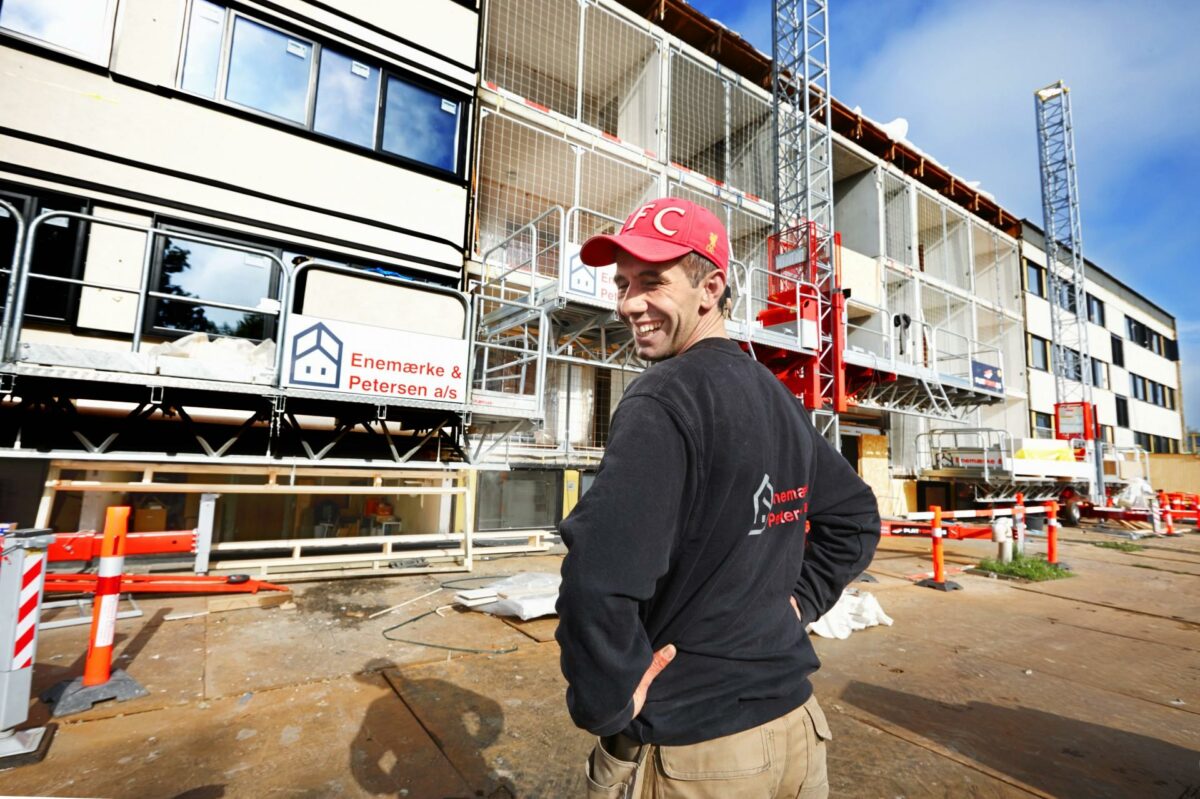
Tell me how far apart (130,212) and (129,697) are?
264 inches

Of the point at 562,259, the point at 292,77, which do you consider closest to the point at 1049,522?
the point at 562,259

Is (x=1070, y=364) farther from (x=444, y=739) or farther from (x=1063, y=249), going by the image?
(x=444, y=739)

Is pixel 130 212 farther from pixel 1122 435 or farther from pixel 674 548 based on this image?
pixel 1122 435

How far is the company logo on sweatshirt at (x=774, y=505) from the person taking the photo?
1.12 metres

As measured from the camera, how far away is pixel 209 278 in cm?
746

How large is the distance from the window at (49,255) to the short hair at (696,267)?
8.49 metres

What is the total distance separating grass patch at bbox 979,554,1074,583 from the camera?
7.66 metres

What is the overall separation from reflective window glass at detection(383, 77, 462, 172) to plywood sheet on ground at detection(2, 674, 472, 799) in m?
8.73

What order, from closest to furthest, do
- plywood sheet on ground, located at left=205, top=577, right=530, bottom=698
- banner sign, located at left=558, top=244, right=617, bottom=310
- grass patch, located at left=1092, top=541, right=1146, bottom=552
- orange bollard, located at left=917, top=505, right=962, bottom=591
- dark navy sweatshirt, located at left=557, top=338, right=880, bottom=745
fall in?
dark navy sweatshirt, located at left=557, top=338, right=880, bottom=745 → plywood sheet on ground, located at left=205, top=577, right=530, bottom=698 → orange bollard, located at left=917, top=505, right=962, bottom=591 → banner sign, located at left=558, top=244, right=617, bottom=310 → grass patch, located at left=1092, top=541, right=1146, bottom=552

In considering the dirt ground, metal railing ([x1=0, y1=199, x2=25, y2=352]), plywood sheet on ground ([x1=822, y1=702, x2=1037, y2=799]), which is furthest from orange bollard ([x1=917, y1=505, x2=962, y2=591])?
metal railing ([x1=0, y1=199, x2=25, y2=352])

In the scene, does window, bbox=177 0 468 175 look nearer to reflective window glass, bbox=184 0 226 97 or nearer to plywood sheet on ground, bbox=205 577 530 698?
reflective window glass, bbox=184 0 226 97

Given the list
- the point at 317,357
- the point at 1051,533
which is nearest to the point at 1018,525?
the point at 1051,533

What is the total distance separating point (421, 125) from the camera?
31.4 feet

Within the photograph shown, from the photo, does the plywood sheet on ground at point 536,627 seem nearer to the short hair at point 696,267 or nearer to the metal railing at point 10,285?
the short hair at point 696,267
